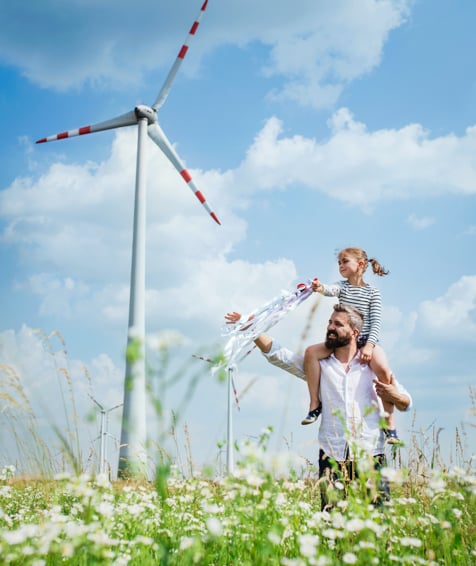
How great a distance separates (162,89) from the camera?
→ 68.2 feet

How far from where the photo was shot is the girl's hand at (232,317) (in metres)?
6.38

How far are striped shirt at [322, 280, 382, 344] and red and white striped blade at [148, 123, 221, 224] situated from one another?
511 inches

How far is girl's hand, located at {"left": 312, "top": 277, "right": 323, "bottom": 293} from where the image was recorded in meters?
6.61

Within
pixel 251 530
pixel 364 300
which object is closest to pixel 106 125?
pixel 364 300

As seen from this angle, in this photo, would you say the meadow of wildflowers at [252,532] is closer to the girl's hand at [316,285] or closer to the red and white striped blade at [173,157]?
the girl's hand at [316,285]

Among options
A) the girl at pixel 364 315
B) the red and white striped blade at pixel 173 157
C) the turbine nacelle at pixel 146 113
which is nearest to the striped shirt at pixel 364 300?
the girl at pixel 364 315

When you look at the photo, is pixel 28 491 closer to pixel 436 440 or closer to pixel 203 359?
pixel 436 440

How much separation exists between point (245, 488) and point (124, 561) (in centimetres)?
67

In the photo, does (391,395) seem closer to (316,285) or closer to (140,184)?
(316,285)

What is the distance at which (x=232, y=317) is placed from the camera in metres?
6.39

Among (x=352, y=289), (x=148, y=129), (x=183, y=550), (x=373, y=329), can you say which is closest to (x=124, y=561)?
(x=183, y=550)

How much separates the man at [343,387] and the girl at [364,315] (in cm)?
8

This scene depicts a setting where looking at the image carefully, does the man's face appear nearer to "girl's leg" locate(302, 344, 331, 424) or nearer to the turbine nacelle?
"girl's leg" locate(302, 344, 331, 424)

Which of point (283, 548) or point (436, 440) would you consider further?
point (436, 440)
